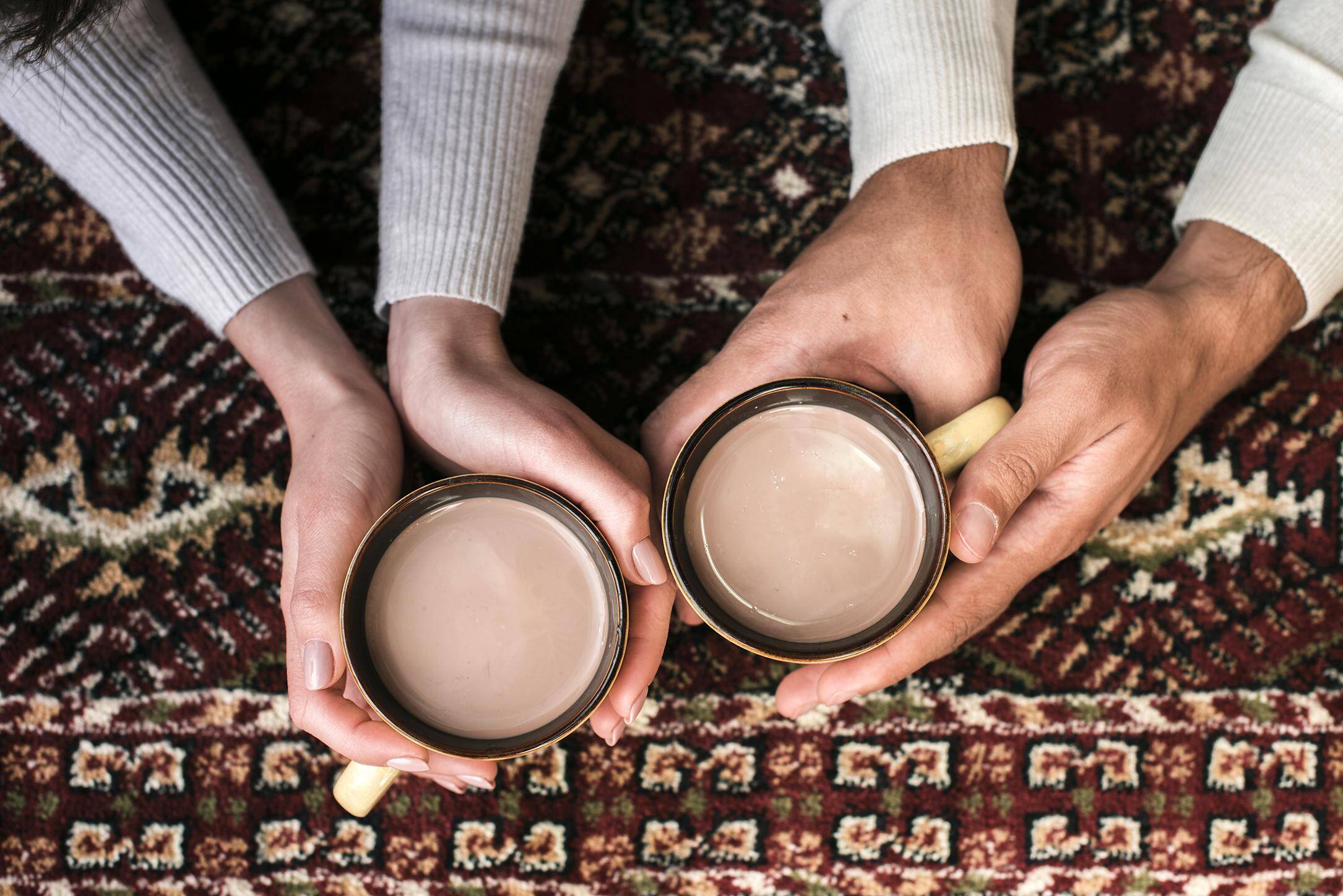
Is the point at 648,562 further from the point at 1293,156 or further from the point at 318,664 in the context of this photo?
the point at 1293,156

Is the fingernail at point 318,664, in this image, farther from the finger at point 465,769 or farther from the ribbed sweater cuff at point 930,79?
the ribbed sweater cuff at point 930,79

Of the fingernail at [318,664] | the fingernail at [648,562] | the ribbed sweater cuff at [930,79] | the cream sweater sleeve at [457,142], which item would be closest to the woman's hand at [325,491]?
the fingernail at [318,664]

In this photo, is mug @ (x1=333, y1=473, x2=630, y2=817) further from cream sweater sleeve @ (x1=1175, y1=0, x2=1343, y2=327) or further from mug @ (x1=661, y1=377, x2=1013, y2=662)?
cream sweater sleeve @ (x1=1175, y1=0, x2=1343, y2=327)

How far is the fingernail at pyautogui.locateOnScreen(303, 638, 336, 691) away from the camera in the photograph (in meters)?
0.87

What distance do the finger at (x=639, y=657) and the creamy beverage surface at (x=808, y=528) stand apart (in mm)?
107

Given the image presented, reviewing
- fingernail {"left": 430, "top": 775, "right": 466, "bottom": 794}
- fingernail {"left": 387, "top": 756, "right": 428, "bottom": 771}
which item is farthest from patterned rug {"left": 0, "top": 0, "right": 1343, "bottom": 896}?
fingernail {"left": 387, "top": 756, "right": 428, "bottom": 771}

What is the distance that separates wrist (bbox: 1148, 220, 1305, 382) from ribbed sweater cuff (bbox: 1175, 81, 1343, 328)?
17mm

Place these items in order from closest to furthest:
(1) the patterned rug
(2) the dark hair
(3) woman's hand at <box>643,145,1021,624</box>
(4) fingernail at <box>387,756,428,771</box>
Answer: (2) the dark hair < (4) fingernail at <box>387,756,428,771</box> < (3) woman's hand at <box>643,145,1021,624</box> < (1) the patterned rug

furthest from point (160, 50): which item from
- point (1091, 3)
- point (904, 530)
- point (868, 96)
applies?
point (1091, 3)

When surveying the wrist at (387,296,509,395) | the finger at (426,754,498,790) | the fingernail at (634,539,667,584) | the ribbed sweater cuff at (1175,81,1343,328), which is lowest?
the finger at (426,754,498,790)

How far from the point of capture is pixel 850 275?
3.32 feet

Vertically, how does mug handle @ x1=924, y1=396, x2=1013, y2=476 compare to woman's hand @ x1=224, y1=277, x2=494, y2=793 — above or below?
above

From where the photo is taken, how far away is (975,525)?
2.78 feet

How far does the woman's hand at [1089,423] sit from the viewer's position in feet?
2.93
